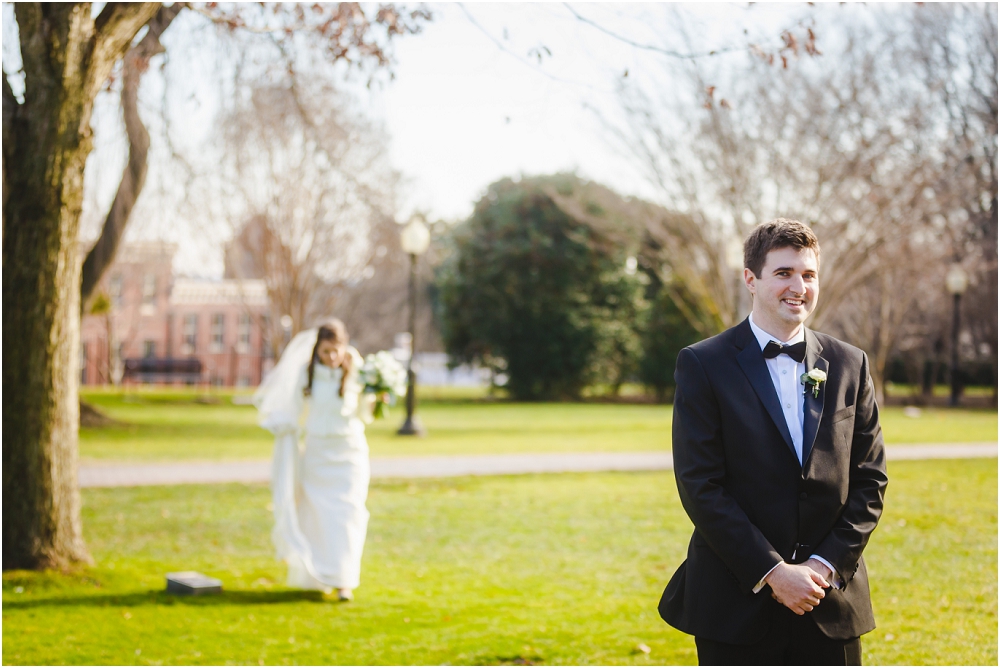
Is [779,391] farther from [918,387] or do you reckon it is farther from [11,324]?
[918,387]

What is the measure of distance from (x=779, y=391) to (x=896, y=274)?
2873 cm

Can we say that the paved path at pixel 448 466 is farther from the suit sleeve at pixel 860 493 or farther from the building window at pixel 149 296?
the building window at pixel 149 296

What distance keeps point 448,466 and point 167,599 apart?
802cm

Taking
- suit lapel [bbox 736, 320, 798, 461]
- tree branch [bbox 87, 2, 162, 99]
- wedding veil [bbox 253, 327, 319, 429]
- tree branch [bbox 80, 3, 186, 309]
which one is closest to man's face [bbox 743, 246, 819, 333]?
suit lapel [bbox 736, 320, 798, 461]

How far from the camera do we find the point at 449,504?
1104 centimetres

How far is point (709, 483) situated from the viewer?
3.01 meters

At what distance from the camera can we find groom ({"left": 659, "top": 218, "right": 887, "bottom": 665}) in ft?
9.79

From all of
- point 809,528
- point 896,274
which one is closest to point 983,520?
point 809,528

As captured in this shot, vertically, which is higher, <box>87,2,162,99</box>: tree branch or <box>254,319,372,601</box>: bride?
<box>87,2,162,99</box>: tree branch

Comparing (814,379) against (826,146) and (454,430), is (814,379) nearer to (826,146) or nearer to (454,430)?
(826,146)

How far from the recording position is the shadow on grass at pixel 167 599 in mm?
6344

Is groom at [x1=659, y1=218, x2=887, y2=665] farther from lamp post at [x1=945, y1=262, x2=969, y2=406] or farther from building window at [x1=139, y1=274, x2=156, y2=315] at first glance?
building window at [x1=139, y1=274, x2=156, y2=315]

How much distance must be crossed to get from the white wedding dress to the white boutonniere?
4438 mm

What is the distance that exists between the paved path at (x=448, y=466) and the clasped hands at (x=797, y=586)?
9770 millimetres
